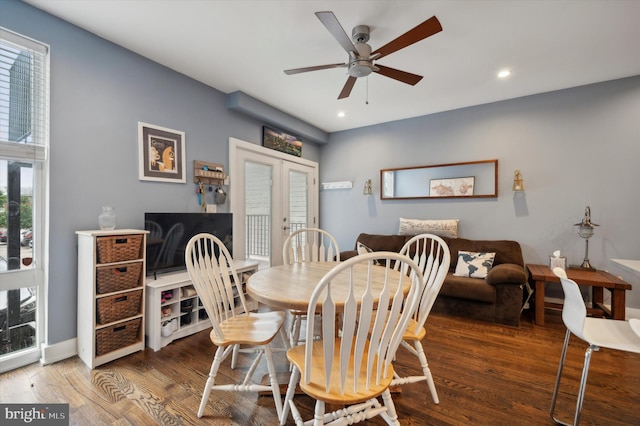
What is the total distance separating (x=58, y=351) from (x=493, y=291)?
3.93 meters

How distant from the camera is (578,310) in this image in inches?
53.9

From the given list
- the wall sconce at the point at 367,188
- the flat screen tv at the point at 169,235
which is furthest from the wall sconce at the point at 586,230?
the flat screen tv at the point at 169,235

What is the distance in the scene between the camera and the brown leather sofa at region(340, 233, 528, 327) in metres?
2.82

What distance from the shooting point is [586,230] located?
9.86 ft

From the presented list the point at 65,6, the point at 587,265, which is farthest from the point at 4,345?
the point at 587,265

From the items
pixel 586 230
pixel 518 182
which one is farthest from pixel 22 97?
pixel 586 230

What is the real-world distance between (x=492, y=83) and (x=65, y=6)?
394 centimetres

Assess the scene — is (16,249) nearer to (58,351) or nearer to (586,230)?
(58,351)

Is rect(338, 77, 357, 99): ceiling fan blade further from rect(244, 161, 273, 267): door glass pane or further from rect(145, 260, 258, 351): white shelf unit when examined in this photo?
rect(145, 260, 258, 351): white shelf unit

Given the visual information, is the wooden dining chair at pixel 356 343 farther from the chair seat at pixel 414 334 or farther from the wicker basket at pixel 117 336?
the wicker basket at pixel 117 336

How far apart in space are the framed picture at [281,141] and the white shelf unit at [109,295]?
219 centimetres

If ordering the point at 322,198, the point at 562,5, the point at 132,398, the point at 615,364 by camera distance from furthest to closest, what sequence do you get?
the point at 322,198, the point at 615,364, the point at 562,5, the point at 132,398

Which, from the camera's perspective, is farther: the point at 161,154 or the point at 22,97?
the point at 161,154

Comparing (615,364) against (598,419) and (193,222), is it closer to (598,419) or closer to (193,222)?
(598,419)
